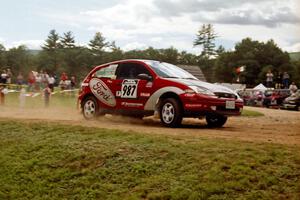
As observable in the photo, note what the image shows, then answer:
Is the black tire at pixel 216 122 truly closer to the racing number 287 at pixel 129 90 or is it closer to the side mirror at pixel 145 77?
the side mirror at pixel 145 77

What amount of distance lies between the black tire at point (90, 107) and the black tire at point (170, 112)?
222 centimetres

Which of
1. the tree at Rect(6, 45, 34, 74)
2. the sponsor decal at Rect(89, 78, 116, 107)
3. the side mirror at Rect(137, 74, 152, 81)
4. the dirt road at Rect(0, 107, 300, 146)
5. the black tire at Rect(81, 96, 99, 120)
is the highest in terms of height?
the tree at Rect(6, 45, 34, 74)

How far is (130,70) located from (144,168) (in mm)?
5889

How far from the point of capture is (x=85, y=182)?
665 cm

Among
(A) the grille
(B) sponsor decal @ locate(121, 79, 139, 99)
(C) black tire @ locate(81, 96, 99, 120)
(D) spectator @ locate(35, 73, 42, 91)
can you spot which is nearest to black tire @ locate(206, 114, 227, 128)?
(A) the grille

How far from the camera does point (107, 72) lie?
1271 centimetres

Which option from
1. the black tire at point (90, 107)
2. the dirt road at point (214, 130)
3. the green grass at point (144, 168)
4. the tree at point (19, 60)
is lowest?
the green grass at point (144, 168)

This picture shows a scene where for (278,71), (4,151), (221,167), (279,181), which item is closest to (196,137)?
(221,167)

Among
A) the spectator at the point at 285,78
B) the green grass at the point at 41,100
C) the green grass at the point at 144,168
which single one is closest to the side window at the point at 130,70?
the green grass at the point at 144,168

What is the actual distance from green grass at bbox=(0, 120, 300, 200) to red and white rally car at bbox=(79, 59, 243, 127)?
2.51 metres

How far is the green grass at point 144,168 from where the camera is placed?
19.1 ft

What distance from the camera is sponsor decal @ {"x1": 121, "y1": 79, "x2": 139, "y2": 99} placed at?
11836mm

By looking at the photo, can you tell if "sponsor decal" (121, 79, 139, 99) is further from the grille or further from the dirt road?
the grille

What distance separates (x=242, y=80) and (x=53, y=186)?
74.1 meters
